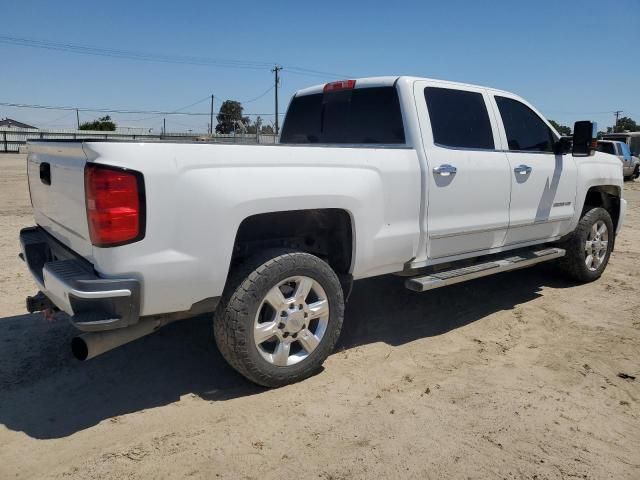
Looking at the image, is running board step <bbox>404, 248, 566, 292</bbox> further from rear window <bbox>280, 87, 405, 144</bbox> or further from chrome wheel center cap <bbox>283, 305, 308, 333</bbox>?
rear window <bbox>280, 87, 405, 144</bbox>

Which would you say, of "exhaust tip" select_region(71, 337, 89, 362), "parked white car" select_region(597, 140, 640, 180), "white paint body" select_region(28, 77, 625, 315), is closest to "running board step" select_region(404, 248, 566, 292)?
"white paint body" select_region(28, 77, 625, 315)

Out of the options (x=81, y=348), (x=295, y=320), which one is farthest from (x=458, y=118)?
(x=81, y=348)

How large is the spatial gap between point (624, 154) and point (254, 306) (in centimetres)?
2290

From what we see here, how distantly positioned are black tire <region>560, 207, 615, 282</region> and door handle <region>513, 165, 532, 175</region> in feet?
4.46

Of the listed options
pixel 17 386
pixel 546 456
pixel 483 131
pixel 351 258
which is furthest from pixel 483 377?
pixel 17 386

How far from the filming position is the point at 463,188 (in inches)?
162

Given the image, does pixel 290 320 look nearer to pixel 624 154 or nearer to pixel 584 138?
pixel 584 138

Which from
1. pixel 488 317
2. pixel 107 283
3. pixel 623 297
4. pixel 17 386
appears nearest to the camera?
pixel 107 283

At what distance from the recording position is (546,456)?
2668mm

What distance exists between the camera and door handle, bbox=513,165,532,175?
4.62 meters

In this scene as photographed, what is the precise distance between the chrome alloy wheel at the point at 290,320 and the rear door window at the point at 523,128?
2514mm

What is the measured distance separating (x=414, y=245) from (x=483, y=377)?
1.03 m

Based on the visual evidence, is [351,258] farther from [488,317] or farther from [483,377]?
[488,317]

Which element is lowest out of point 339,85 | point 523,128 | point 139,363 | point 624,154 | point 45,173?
point 139,363
